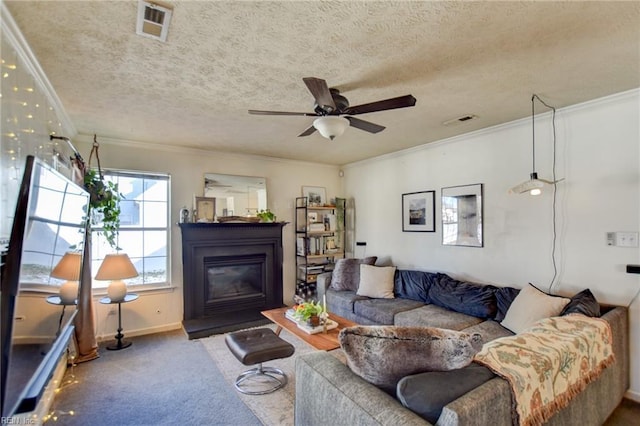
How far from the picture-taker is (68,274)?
1.97m

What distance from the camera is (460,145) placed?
12.9 feet

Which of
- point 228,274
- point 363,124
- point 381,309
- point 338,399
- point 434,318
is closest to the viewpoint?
point 338,399

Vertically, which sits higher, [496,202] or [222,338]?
[496,202]

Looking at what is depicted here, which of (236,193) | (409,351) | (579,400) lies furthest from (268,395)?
(236,193)

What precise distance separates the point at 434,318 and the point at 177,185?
3.66m

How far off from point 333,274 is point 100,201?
3088 millimetres

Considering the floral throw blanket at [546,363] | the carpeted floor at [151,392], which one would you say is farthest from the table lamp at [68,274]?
the floral throw blanket at [546,363]

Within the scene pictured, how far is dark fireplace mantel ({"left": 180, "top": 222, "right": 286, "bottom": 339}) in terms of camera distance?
4305 mm

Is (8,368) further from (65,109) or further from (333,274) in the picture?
(333,274)

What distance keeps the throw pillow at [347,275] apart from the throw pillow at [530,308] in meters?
2.01

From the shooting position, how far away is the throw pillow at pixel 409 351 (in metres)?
1.41

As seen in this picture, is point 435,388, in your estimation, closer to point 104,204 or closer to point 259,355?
point 259,355

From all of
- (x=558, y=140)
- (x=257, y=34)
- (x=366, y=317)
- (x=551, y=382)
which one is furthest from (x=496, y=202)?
(x=257, y=34)

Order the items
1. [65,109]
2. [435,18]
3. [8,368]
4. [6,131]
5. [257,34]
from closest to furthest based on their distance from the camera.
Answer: [8,368] < [6,131] < [435,18] < [257,34] < [65,109]
